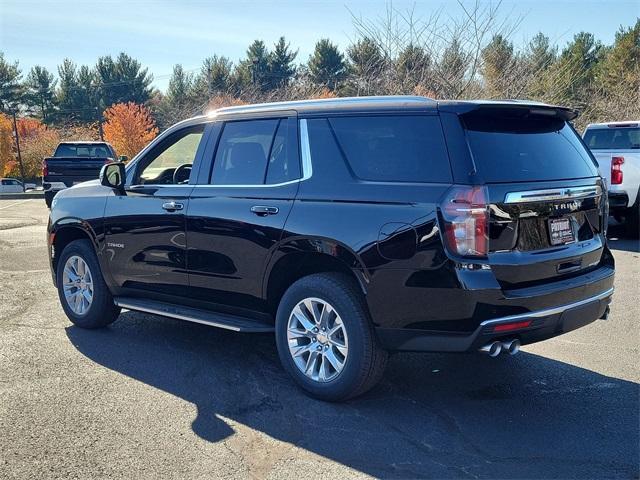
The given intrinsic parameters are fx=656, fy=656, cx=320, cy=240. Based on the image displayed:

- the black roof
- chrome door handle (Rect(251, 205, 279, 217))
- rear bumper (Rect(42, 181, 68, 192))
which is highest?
the black roof

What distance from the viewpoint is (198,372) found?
4.96m

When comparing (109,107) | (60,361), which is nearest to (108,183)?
(60,361)

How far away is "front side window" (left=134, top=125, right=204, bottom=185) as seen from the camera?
5547 mm

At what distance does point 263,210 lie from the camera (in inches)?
182

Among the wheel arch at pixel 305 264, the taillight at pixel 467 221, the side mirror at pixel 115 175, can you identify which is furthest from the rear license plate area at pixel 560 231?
the side mirror at pixel 115 175

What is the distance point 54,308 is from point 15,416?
2.96m

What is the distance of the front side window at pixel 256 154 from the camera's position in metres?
4.70

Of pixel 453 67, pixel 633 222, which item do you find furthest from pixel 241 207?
pixel 453 67

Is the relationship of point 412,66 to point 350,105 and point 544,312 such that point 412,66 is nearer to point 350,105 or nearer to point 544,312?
point 350,105

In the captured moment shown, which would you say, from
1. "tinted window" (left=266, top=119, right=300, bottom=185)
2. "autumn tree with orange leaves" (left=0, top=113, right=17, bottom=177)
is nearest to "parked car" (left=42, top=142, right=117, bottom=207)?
"tinted window" (left=266, top=119, right=300, bottom=185)

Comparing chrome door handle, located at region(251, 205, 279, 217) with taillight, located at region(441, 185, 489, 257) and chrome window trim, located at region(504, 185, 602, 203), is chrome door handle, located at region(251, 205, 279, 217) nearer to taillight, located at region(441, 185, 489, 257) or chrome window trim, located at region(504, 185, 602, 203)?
taillight, located at region(441, 185, 489, 257)

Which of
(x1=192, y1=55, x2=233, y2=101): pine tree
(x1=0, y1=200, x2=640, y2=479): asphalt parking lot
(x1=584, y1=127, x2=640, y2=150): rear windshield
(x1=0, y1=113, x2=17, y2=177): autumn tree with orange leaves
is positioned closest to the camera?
(x1=0, y1=200, x2=640, y2=479): asphalt parking lot

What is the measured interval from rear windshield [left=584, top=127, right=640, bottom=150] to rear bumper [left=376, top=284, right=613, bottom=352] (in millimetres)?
8741

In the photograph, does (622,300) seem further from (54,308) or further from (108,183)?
(54,308)
